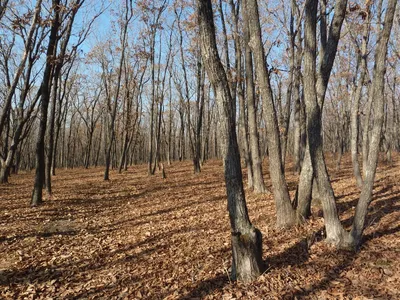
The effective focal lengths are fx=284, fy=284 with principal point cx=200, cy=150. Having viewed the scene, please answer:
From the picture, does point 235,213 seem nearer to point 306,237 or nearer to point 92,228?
point 306,237

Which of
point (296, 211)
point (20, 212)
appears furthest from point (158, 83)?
point (296, 211)

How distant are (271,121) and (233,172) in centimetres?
262

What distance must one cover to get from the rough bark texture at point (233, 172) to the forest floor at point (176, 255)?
0.91ft

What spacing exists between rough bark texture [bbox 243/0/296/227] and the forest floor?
1.31 ft

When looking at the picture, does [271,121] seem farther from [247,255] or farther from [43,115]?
[43,115]

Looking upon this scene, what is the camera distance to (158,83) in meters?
20.4

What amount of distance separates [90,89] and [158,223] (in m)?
29.4

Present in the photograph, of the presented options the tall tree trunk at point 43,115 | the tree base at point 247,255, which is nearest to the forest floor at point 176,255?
the tree base at point 247,255

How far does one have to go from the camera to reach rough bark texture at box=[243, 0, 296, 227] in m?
6.05

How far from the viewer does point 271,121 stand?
20.3 feet

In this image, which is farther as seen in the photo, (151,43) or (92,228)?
(151,43)

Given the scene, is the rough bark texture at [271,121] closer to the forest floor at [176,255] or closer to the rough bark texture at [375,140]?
the forest floor at [176,255]

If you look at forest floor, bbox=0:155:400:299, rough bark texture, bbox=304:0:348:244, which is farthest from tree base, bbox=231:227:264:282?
rough bark texture, bbox=304:0:348:244

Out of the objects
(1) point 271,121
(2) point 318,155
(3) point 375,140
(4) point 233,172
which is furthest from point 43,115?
(3) point 375,140
